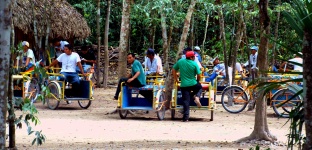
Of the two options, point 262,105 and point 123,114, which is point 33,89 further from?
point 262,105

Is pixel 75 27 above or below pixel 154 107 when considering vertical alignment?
above

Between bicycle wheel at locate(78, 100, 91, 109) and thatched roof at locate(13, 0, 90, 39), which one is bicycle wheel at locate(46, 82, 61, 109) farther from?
thatched roof at locate(13, 0, 90, 39)

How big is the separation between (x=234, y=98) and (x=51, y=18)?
317 inches

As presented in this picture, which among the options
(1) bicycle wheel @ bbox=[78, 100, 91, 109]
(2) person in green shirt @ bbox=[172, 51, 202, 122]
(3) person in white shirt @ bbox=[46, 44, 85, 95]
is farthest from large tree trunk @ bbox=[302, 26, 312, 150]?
(1) bicycle wheel @ bbox=[78, 100, 91, 109]

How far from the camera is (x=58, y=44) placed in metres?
21.4

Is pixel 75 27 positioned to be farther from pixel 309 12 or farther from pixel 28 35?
pixel 309 12

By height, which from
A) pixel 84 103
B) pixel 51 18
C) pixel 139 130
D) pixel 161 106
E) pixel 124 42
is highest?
pixel 51 18

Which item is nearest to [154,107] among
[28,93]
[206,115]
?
[206,115]

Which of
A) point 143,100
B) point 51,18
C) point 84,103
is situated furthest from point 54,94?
point 51,18

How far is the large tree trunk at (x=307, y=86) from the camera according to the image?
5.28 m

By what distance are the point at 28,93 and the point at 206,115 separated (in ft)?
14.9

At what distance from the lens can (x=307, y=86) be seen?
17.6 ft

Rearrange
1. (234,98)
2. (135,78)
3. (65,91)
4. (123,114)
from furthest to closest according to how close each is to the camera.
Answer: (234,98)
(65,91)
(123,114)
(135,78)

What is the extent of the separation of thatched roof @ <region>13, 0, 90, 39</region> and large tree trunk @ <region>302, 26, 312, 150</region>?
14.0 meters
